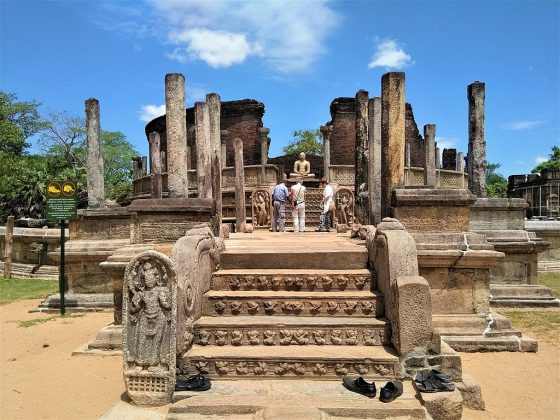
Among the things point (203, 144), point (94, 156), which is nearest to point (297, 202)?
point (203, 144)

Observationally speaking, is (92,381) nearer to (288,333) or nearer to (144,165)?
(288,333)

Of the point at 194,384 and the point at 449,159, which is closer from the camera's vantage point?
the point at 194,384

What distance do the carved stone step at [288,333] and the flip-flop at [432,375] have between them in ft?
1.78

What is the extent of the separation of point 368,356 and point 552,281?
1010cm

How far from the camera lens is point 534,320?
303 inches

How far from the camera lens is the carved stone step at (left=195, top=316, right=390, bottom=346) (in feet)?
14.5

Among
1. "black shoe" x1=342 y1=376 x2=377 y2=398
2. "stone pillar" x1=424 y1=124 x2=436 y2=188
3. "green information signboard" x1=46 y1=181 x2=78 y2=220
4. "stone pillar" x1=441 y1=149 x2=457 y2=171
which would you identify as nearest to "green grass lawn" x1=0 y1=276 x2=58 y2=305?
"green information signboard" x1=46 y1=181 x2=78 y2=220

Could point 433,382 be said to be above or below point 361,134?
below

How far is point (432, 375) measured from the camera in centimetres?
390

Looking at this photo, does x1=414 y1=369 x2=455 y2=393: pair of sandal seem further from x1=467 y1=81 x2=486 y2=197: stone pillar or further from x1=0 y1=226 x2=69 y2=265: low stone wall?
x1=0 y1=226 x2=69 y2=265: low stone wall

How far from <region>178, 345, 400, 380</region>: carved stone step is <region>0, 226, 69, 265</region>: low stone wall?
10768mm

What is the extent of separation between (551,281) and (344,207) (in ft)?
20.0

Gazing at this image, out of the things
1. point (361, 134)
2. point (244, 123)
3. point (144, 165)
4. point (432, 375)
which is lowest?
point (432, 375)

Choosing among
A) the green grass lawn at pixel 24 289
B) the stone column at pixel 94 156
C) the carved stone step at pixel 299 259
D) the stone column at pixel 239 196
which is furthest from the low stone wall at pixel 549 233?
the green grass lawn at pixel 24 289
